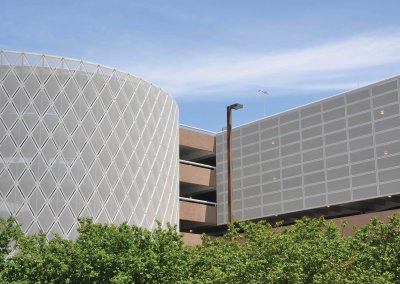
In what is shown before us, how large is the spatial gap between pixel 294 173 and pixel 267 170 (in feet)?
11.1

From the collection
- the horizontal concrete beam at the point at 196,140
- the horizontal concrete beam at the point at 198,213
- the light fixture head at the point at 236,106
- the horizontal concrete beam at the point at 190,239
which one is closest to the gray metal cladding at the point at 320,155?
the horizontal concrete beam at the point at 198,213

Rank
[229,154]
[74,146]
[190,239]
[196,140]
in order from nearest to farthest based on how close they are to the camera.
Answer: [74,146]
[190,239]
[229,154]
[196,140]

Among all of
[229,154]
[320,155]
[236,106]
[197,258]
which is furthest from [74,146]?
[197,258]

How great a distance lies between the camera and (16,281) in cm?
3728

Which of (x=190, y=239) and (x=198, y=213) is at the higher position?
(x=198, y=213)

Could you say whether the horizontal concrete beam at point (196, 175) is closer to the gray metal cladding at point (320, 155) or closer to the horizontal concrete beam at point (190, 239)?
the gray metal cladding at point (320, 155)

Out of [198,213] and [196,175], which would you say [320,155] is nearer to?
[196,175]

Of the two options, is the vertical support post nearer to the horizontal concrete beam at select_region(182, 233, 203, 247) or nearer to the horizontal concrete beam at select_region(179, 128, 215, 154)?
the horizontal concrete beam at select_region(179, 128, 215, 154)

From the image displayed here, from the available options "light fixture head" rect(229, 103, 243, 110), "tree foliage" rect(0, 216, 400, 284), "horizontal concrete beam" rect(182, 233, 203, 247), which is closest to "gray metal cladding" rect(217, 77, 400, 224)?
"horizontal concrete beam" rect(182, 233, 203, 247)

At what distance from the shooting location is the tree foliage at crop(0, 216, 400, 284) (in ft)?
112

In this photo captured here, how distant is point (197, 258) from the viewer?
129 feet

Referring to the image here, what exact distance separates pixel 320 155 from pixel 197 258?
29.9 m

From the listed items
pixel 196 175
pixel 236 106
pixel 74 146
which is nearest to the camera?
pixel 74 146

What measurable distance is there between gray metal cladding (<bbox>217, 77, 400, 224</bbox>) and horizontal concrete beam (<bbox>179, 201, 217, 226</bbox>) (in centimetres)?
92
